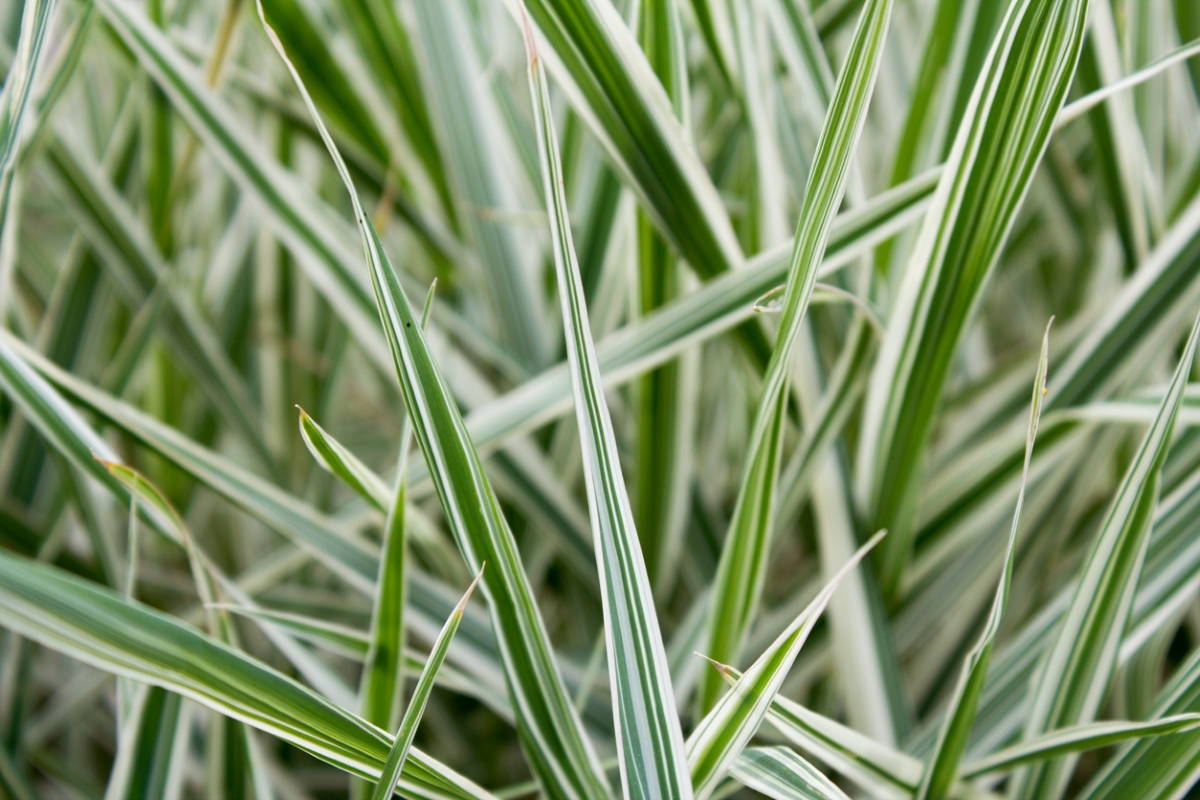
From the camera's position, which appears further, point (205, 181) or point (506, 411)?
point (205, 181)

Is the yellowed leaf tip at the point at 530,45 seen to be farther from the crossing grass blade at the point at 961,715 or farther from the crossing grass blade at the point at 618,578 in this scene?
the crossing grass blade at the point at 961,715

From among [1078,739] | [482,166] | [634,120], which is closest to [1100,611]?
[1078,739]

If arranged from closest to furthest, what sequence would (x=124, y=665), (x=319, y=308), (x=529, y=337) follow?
(x=124, y=665) → (x=529, y=337) → (x=319, y=308)

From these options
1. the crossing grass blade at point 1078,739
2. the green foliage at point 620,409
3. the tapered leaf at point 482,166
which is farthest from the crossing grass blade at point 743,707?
the tapered leaf at point 482,166

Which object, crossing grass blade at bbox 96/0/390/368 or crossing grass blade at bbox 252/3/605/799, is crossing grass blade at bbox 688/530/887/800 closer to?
crossing grass blade at bbox 252/3/605/799

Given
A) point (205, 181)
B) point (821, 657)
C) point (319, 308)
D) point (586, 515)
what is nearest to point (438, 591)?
point (586, 515)

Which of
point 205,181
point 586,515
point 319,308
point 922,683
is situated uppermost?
point 205,181

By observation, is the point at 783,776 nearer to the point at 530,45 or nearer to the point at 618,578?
the point at 618,578

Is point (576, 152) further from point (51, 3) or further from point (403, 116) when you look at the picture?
point (51, 3)
